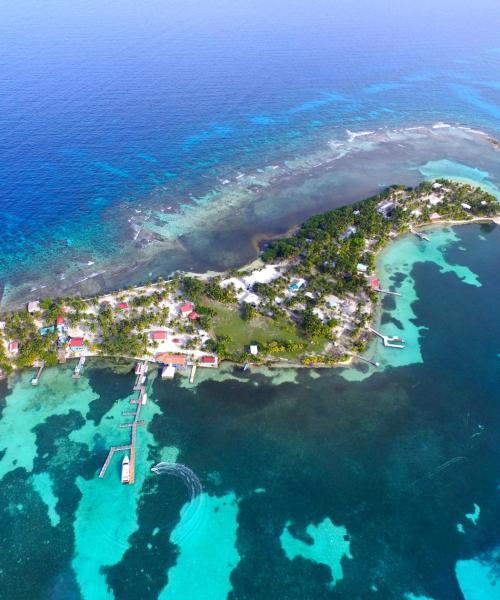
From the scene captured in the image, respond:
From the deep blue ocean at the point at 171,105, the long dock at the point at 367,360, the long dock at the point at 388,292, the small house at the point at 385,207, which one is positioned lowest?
the long dock at the point at 367,360

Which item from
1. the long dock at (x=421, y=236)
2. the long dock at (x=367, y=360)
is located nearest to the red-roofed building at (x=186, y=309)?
the long dock at (x=367, y=360)

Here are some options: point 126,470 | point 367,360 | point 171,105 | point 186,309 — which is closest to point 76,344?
point 186,309

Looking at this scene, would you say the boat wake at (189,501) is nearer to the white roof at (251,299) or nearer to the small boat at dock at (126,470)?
the small boat at dock at (126,470)

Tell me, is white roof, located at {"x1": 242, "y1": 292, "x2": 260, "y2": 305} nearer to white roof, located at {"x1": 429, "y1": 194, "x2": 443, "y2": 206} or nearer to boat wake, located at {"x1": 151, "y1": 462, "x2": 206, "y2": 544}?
boat wake, located at {"x1": 151, "y1": 462, "x2": 206, "y2": 544}

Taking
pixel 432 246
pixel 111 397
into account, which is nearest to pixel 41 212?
pixel 111 397

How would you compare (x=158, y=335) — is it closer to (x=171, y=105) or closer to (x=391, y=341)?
(x=391, y=341)

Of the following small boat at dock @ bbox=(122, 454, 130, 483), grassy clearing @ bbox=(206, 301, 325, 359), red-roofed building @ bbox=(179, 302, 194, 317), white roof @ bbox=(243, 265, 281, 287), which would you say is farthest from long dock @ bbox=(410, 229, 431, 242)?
small boat at dock @ bbox=(122, 454, 130, 483)
